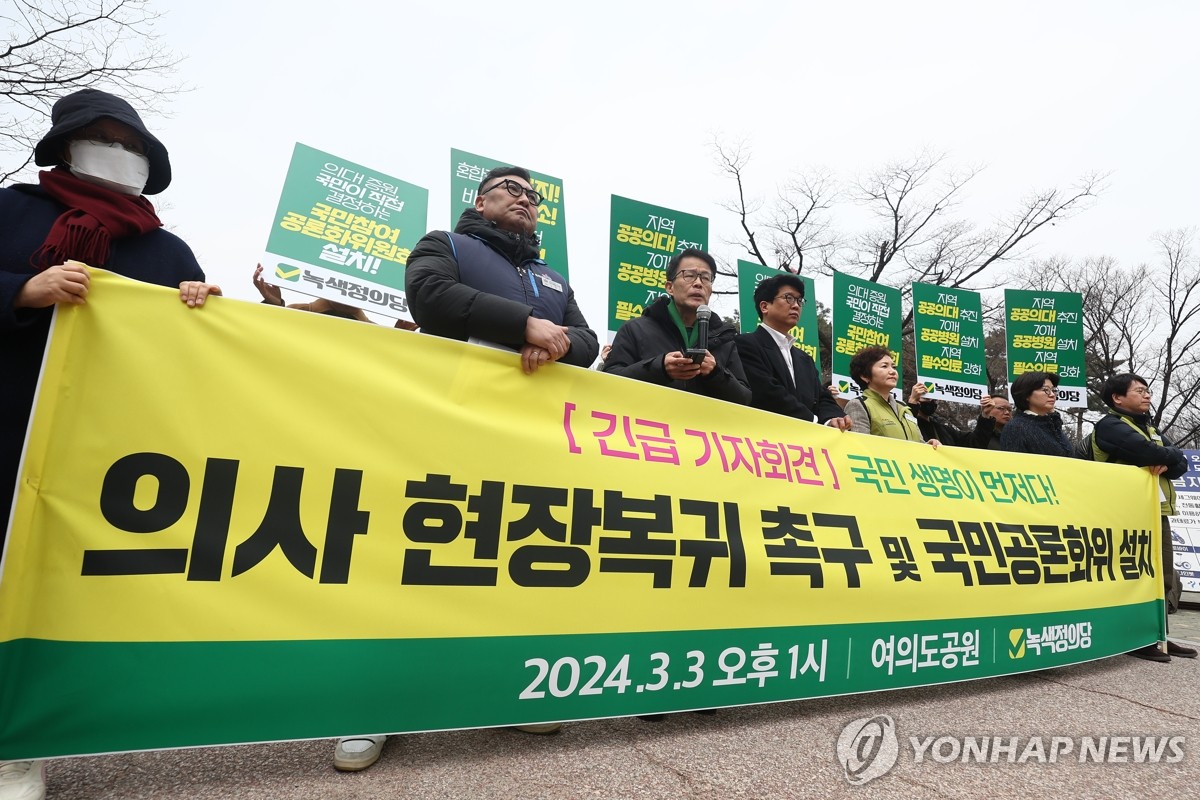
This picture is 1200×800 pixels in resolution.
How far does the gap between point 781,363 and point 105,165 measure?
9.25 feet

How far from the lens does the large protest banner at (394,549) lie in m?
1.44

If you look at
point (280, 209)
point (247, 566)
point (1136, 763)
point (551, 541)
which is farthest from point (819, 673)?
point (280, 209)

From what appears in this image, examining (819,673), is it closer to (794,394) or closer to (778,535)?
(778,535)

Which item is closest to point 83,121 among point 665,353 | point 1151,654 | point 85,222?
point 85,222

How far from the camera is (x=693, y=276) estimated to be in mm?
2912

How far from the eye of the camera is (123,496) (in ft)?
4.88

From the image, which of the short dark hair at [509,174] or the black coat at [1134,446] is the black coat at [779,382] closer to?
the short dark hair at [509,174]

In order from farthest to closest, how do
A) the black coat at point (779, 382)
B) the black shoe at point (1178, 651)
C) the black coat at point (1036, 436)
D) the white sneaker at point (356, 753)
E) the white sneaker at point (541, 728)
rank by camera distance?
the black coat at point (1036, 436) → the black shoe at point (1178, 651) → the black coat at point (779, 382) → the white sneaker at point (541, 728) → the white sneaker at point (356, 753)

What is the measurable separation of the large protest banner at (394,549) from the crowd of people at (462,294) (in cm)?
13

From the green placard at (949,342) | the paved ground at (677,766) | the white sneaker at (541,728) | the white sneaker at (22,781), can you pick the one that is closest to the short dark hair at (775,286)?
the paved ground at (677,766)

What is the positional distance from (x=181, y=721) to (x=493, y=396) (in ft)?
3.62

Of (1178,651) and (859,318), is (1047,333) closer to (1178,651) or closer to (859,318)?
(859,318)

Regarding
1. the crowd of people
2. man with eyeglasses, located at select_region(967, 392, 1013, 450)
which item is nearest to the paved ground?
the crowd of people

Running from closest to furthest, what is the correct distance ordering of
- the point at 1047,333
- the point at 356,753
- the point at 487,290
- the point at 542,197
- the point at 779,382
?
the point at 356,753 → the point at 487,290 → the point at 779,382 → the point at 542,197 → the point at 1047,333
